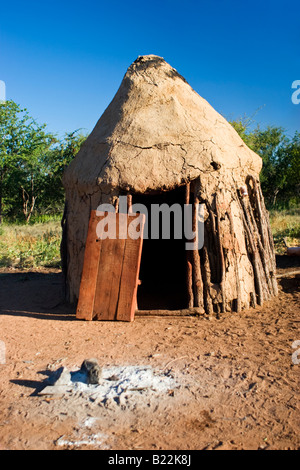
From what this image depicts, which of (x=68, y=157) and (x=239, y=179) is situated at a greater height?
(x=68, y=157)

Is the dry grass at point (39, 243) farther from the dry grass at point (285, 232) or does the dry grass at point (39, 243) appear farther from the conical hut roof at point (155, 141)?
the conical hut roof at point (155, 141)

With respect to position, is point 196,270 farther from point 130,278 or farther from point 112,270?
point 112,270

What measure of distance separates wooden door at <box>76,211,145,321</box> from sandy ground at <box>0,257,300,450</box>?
0.67 feet

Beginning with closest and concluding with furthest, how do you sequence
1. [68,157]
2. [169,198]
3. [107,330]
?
[107,330] → [169,198] → [68,157]

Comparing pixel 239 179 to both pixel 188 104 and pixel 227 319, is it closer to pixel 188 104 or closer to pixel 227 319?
pixel 188 104

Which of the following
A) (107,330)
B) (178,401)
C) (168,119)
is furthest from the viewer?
(168,119)

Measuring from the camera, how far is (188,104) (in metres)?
6.64

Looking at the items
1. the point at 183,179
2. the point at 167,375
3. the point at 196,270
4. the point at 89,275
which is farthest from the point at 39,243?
the point at 167,375

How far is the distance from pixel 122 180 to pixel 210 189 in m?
1.30

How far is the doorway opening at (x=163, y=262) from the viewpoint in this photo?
7605 mm

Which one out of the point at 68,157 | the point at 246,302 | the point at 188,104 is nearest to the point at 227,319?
the point at 246,302

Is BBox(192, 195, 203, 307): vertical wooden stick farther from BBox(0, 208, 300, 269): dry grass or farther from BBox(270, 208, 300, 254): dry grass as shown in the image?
BBox(270, 208, 300, 254): dry grass

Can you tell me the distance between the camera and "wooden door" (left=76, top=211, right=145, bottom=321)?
559 cm

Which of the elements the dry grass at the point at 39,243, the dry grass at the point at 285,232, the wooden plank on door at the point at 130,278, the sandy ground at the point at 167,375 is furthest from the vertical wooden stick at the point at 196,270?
the dry grass at the point at 285,232
